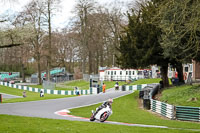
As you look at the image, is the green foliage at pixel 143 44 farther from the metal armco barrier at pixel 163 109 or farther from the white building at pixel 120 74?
the white building at pixel 120 74

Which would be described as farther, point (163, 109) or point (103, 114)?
point (163, 109)

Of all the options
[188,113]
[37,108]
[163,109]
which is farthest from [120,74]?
[188,113]

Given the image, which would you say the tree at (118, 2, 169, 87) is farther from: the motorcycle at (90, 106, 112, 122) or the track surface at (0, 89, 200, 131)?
the motorcycle at (90, 106, 112, 122)

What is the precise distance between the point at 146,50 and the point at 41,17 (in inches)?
1086

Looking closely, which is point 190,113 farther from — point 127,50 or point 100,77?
point 100,77

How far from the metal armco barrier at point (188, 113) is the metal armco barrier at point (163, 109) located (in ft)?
1.19

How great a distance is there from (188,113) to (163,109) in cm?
254

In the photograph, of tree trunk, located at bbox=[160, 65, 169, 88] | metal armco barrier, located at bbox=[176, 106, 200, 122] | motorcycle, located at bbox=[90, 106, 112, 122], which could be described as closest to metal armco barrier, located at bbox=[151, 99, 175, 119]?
metal armco barrier, located at bbox=[176, 106, 200, 122]

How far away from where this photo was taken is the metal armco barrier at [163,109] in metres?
18.9

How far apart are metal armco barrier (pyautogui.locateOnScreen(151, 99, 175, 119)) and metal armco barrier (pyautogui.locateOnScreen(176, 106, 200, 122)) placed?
1.19 feet

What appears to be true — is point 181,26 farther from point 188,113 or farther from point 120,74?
point 120,74

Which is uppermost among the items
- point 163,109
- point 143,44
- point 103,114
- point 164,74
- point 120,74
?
point 143,44

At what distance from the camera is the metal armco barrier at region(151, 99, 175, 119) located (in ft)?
61.9

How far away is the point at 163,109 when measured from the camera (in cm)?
2047
